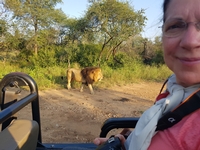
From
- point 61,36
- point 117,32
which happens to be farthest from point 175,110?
point 61,36

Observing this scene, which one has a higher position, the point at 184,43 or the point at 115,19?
the point at 115,19

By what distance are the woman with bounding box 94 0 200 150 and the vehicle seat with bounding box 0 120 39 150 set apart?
582 mm

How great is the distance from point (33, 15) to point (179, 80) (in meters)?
16.8

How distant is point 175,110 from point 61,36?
56.6 ft

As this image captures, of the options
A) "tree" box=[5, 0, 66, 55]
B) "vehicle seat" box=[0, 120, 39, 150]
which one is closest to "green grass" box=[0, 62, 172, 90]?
"tree" box=[5, 0, 66, 55]

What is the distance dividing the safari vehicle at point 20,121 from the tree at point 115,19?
488 inches

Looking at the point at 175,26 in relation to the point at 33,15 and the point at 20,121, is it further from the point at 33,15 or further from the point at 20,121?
the point at 33,15

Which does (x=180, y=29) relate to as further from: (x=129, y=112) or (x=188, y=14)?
(x=129, y=112)

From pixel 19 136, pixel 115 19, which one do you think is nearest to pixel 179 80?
pixel 19 136

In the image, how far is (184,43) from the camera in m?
0.78

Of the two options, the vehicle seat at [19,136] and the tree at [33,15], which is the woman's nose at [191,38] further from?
the tree at [33,15]

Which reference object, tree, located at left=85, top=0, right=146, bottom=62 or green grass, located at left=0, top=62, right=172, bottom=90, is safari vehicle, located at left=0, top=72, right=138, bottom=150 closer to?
green grass, located at left=0, top=62, right=172, bottom=90

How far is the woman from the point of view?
693mm

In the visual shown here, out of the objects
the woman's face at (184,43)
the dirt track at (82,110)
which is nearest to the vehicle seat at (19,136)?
the woman's face at (184,43)
